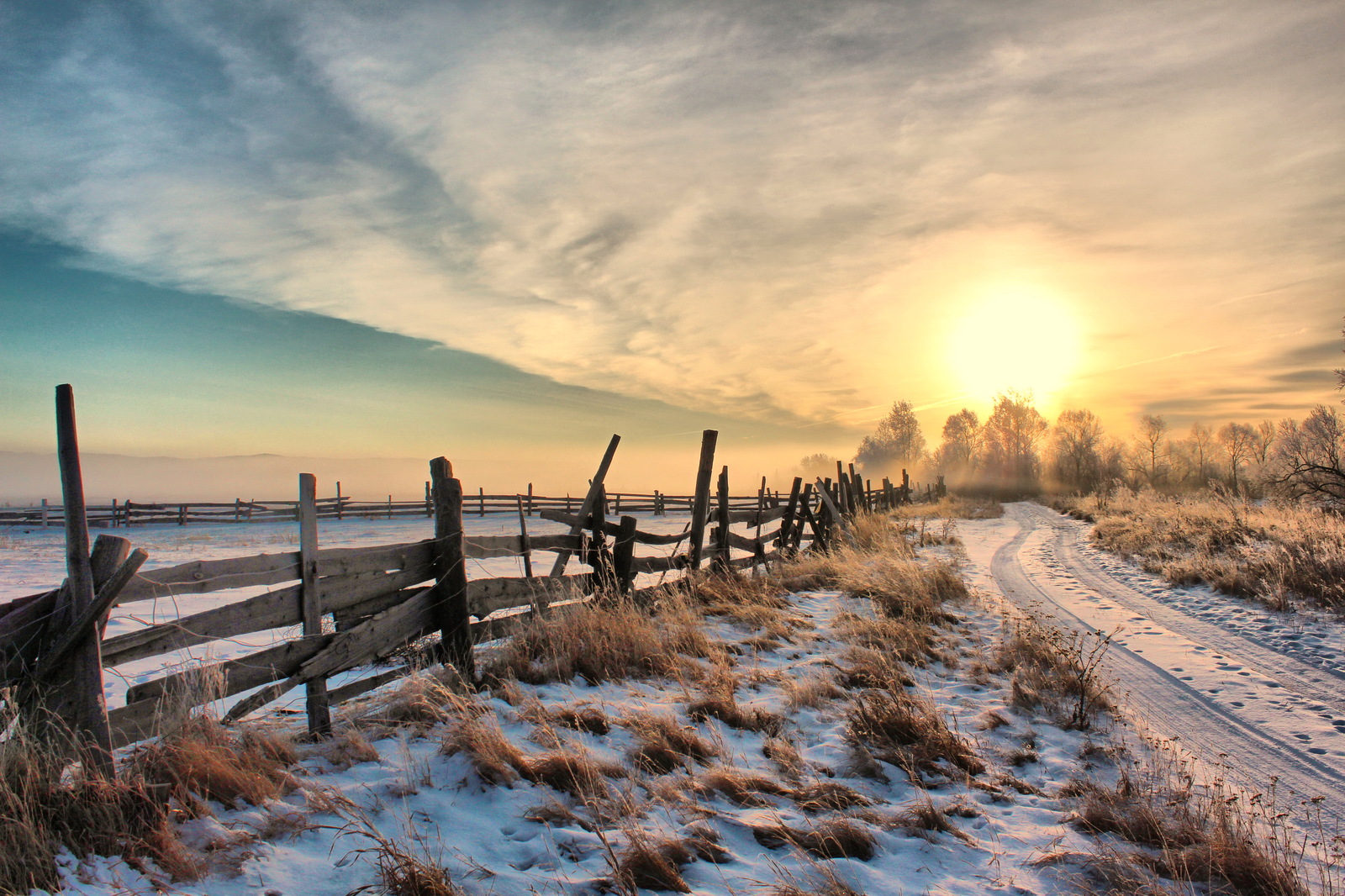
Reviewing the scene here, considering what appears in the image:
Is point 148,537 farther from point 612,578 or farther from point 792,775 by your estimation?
point 792,775

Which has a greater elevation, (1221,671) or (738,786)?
(738,786)

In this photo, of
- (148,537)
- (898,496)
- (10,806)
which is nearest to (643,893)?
(10,806)

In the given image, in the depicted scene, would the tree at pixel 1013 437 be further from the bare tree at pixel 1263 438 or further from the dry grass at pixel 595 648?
the dry grass at pixel 595 648

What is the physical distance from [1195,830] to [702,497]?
7.08 m

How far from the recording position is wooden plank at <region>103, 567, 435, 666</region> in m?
3.78

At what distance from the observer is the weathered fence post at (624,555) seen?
7.75 meters

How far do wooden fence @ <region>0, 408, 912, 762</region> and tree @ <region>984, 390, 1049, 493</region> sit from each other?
63286 mm

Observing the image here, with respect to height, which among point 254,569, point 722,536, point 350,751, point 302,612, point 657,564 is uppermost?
point 254,569

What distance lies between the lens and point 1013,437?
67500mm

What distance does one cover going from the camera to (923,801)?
3871 millimetres

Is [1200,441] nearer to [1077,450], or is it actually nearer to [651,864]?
[1077,450]

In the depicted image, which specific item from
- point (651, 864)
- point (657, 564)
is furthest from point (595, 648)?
point (657, 564)

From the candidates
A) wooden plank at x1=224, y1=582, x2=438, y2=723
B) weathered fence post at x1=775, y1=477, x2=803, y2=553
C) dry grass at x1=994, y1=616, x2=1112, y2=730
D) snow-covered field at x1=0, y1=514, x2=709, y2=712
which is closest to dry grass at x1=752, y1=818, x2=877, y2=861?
dry grass at x1=994, y1=616, x2=1112, y2=730

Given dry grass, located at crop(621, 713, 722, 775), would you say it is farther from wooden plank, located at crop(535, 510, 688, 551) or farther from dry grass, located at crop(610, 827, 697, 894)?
wooden plank, located at crop(535, 510, 688, 551)
